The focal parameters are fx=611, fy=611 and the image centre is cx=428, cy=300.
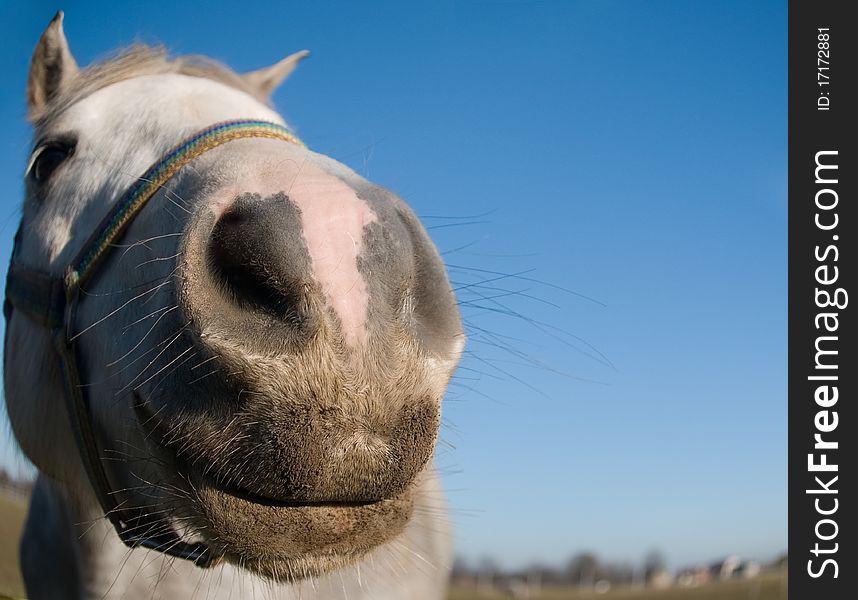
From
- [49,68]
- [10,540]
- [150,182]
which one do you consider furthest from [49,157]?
[10,540]

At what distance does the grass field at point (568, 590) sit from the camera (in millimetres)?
3488

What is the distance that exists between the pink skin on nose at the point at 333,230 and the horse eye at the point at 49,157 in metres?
1.31

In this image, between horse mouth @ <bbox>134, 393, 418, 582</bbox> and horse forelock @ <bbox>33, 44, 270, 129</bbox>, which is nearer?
horse mouth @ <bbox>134, 393, 418, 582</bbox>

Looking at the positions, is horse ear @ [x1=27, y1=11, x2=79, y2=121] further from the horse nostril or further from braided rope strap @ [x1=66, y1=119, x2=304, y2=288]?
the horse nostril

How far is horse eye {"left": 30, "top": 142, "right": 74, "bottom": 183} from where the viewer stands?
7.89ft

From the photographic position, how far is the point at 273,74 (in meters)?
3.52

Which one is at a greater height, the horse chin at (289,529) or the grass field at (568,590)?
the horse chin at (289,529)

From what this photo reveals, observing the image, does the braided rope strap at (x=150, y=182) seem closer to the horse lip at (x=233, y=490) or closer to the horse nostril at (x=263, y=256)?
the horse nostril at (x=263, y=256)

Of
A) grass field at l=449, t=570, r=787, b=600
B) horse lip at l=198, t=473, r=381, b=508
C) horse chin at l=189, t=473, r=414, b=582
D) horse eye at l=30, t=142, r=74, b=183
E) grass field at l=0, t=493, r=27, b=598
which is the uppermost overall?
horse eye at l=30, t=142, r=74, b=183

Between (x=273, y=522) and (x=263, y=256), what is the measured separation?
2.08 ft

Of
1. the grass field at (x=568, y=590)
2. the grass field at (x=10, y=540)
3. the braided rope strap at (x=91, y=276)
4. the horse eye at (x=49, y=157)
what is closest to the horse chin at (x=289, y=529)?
the braided rope strap at (x=91, y=276)

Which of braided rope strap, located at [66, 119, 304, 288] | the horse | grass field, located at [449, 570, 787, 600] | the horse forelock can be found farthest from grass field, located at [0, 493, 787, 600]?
the horse forelock

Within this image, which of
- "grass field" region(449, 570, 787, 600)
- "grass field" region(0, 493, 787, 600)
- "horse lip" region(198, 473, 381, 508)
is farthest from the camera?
"grass field" region(449, 570, 787, 600)

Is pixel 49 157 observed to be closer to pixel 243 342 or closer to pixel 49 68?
pixel 49 68
